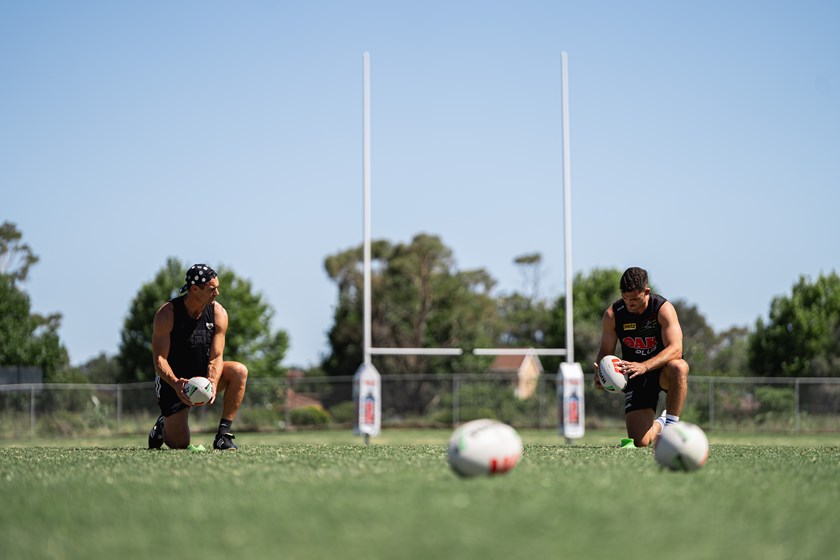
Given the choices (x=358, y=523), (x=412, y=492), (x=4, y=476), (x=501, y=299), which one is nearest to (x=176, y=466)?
(x=4, y=476)

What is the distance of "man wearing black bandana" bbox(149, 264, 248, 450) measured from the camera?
9344 millimetres

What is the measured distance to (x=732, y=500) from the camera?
5203mm

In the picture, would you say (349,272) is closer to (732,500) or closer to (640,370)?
(640,370)

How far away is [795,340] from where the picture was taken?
139ft

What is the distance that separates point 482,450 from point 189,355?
4566 millimetres

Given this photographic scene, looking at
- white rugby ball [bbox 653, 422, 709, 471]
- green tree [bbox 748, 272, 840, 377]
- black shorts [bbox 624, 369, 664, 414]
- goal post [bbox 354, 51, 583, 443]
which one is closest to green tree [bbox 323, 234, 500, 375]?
green tree [bbox 748, 272, 840, 377]

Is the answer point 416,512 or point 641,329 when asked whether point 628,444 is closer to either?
point 641,329

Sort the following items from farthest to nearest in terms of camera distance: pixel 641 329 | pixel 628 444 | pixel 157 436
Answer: pixel 641 329 → pixel 157 436 → pixel 628 444

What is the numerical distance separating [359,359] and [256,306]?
5.71m

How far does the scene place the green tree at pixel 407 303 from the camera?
172 ft

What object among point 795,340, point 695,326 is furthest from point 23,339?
point 695,326

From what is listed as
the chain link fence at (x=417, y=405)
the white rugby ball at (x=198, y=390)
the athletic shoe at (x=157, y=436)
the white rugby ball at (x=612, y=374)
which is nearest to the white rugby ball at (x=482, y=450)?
the white rugby ball at (x=612, y=374)

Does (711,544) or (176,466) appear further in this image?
(176,466)

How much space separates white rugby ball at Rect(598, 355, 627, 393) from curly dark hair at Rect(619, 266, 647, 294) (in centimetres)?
71
